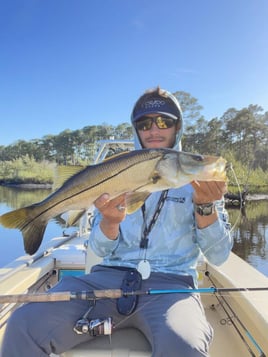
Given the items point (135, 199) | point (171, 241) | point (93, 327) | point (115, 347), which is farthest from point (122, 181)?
point (115, 347)

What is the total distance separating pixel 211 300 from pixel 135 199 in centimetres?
217

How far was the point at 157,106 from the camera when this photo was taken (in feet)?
8.22

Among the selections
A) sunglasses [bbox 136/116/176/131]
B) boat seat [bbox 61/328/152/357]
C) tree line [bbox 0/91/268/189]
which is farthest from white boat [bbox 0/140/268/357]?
tree line [bbox 0/91/268/189]

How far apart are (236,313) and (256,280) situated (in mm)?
473

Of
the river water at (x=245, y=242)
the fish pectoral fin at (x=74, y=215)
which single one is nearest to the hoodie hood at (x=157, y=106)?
the fish pectoral fin at (x=74, y=215)

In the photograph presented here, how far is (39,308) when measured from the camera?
1.88 m

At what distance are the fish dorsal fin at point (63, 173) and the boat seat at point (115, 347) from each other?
950mm

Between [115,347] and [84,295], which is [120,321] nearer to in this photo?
[115,347]

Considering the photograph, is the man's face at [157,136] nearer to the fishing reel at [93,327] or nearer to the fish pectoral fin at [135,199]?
the fish pectoral fin at [135,199]

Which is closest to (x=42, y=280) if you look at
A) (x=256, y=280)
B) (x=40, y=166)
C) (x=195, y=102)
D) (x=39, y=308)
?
(x=39, y=308)

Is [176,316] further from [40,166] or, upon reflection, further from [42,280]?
[40,166]

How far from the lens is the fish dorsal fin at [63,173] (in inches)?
78.2

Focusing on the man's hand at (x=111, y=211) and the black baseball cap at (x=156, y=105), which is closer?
the man's hand at (x=111, y=211)

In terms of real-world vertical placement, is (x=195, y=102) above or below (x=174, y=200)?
above
